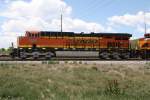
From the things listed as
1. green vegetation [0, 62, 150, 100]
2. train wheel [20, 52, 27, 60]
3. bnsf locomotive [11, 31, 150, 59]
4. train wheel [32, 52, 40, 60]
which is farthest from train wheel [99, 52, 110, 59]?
green vegetation [0, 62, 150, 100]

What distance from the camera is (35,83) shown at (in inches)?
816

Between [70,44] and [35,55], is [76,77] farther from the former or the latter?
[70,44]

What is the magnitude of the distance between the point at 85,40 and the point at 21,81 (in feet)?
80.8

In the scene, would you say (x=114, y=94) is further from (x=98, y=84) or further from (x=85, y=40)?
(x=85, y=40)

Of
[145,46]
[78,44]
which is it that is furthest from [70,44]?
[145,46]

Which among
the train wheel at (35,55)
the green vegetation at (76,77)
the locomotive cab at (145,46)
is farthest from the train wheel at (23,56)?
the locomotive cab at (145,46)

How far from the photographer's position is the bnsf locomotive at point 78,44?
4224 centimetres

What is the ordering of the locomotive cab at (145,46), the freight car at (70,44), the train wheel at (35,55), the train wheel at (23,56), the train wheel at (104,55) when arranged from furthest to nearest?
the locomotive cab at (145,46) < the train wheel at (104,55) < the freight car at (70,44) < the train wheel at (35,55) < the train wheel at (23,56)

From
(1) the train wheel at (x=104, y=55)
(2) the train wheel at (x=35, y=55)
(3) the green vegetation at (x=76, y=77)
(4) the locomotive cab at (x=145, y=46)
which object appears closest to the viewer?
(3) the green vegetation at (x=76, y=77)

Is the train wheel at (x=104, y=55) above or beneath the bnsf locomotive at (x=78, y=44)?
beneath

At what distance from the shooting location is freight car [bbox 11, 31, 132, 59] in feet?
138

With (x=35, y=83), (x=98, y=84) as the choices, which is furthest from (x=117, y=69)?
(x=35, y=83)

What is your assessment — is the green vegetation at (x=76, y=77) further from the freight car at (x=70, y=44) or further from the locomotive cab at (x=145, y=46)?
the locomotive cab at (x=145, y=46)

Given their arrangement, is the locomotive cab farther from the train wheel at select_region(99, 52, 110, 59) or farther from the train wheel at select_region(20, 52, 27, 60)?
the train wheel at select_region(20, 52, 27, 60)
